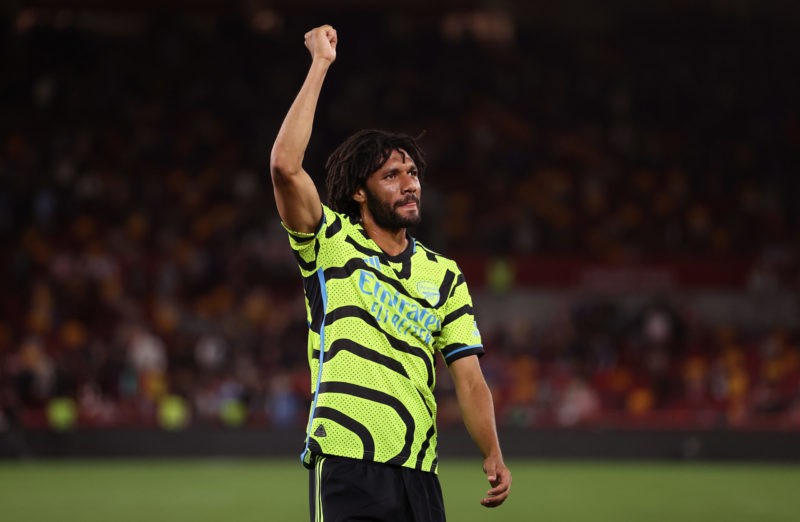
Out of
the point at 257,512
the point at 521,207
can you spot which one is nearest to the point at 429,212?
the point at 521,207

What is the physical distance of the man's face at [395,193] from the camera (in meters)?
4.47

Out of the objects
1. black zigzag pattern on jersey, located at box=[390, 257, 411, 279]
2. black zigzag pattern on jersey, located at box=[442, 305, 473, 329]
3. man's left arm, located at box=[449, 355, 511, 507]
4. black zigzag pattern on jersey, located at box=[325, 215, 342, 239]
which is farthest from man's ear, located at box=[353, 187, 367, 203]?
man's left arm, located at box=[449, 355, 511, 507]

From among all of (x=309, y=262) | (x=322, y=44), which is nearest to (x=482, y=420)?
(x=309, y=262)

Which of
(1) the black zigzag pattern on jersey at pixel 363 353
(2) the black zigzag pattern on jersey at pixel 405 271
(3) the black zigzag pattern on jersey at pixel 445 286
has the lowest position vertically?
(1) the black zigzag pattern on jersey at pixel 363 353

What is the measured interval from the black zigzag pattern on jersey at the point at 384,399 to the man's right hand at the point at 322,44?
3.88 feet

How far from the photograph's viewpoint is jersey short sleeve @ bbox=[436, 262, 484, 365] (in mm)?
4559

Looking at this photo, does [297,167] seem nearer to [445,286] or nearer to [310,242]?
[310,242]

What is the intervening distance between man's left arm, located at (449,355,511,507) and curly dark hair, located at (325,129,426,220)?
732 millimetres

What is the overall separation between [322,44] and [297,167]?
0.51m

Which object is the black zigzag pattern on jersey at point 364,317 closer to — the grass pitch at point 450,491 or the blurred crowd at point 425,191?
the grass pitch at point 450,491

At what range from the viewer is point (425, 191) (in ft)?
75.8


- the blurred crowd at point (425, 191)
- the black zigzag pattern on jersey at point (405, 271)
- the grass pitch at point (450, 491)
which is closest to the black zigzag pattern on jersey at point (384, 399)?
the black zigzag pattern on jersey at point (405, 271)

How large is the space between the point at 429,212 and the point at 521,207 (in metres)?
1.80

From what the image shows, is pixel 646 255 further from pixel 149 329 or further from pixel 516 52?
pixel 149 329
